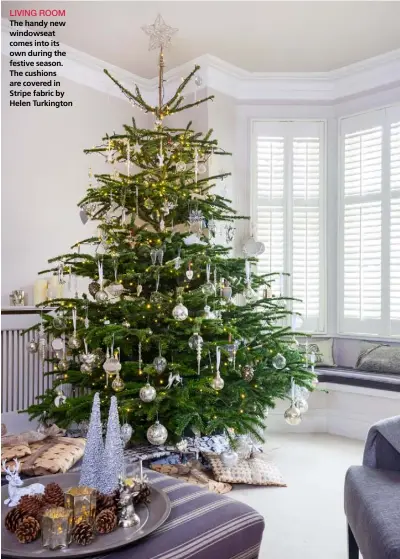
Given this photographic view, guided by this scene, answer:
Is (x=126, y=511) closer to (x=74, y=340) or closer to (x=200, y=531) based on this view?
(x=200, y=531)

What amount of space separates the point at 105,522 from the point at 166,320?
1458 millimetres

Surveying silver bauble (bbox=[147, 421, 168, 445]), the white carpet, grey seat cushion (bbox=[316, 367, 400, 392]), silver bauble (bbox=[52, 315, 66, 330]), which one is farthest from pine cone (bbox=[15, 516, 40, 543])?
grey seat cushion (bbox=[316, 367, 400, 392])

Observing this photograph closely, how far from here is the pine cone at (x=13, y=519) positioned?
142 centimetres

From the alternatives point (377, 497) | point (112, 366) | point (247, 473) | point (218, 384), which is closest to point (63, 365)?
point (112, 366)

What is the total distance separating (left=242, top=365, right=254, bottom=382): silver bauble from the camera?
9.84 feet

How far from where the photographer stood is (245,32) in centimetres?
385

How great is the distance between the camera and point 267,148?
463 cm

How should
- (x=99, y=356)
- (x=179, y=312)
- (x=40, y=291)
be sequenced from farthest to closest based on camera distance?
(x=40, y=291) → (x=99, y=356) → (x=179, y=312)

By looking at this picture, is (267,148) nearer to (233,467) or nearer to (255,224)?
(255,224)

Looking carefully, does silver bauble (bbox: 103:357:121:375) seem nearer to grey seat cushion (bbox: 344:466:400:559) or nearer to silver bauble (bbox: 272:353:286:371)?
silver bauble (bbox: 272:353:286:371)

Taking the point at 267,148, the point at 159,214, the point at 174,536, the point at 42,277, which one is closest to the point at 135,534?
the point at 174,536

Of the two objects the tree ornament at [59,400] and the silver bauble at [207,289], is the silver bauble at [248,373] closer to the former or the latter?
the silver bauble at [207,289]

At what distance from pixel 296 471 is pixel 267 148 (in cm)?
265

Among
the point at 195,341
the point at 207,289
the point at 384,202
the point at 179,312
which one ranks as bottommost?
the point at 195,341
